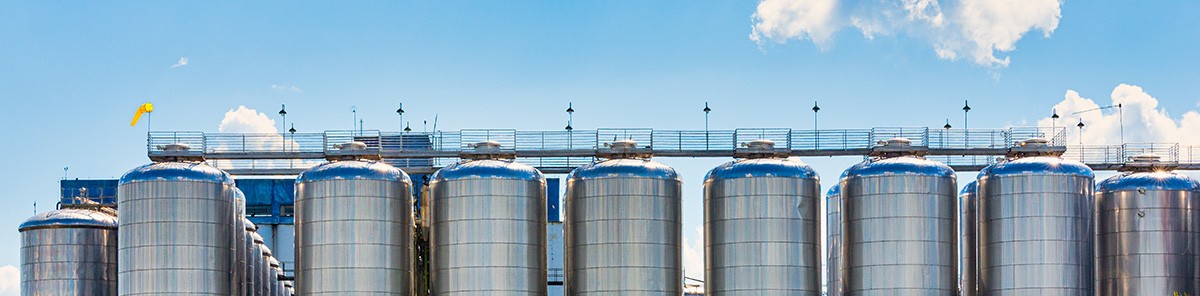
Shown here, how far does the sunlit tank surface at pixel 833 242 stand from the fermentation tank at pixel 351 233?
28389 mm

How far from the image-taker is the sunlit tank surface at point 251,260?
90.7 meters

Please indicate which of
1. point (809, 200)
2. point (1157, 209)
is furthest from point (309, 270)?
point (1157, 209)

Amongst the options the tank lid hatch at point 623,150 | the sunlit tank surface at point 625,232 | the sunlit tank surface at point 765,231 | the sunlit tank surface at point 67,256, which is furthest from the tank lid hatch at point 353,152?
the sunlit tank surface at point 765,231

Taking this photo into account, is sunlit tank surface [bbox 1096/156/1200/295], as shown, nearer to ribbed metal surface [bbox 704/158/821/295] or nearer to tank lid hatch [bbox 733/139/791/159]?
ribbed metal surface [bbox 704/158/821/295]

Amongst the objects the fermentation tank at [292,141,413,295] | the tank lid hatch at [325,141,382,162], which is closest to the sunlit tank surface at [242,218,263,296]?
the tank lid hatch at [325,141,382,162]

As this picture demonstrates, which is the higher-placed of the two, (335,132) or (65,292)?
(335,132)

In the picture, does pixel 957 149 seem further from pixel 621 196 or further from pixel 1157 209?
pixel 621 196

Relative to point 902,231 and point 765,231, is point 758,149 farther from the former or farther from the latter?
point 902,231

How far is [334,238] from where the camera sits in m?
81.3

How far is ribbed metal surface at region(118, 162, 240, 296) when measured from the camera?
8138 centimetres

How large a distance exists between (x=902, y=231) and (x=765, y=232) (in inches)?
245

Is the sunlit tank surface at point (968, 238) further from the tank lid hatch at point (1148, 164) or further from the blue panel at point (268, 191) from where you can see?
the blue panel at point (268, 191)

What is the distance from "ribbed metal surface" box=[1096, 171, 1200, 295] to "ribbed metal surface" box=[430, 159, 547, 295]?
2813 centimetres

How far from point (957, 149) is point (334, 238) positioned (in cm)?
3045
